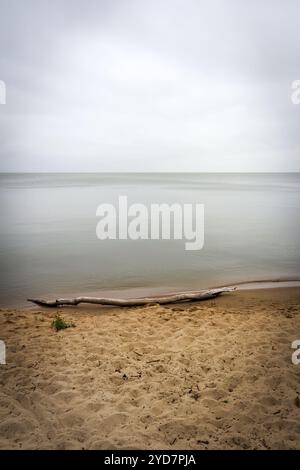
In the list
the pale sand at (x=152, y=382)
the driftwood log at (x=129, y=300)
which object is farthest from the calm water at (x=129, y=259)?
the pale sand at (x=152, y=382)

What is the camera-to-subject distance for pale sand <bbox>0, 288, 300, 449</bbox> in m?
3.86

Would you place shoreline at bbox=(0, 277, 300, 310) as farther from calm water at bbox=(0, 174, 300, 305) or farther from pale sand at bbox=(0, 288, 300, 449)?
pale sand at bbox=(0, 288, 300, 449)

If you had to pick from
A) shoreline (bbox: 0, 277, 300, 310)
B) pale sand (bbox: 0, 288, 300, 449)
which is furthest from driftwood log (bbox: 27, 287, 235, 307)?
pale sand (bbox: 0, 288, 300, 449)

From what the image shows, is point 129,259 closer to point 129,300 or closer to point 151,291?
point 151,291

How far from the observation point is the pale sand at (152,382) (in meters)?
3.86

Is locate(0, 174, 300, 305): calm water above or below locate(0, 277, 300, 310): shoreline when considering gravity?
above

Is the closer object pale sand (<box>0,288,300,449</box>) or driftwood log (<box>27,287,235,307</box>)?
pale sand (<box>0,288,300,449</box>)

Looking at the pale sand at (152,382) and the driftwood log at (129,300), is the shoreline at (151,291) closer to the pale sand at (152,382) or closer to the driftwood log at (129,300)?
the driftwood log at (129,300)

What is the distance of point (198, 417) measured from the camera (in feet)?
13.5

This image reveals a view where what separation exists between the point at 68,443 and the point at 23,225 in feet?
56.2

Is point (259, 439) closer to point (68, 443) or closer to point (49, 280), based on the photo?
point (68, 443)

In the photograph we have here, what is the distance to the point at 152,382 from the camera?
4797mm
